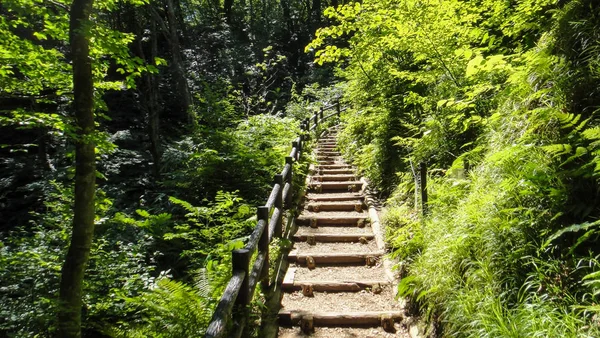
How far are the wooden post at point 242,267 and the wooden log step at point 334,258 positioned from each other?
7.58 ft

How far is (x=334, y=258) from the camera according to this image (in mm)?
6027

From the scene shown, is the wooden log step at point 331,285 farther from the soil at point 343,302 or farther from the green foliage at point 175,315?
the green foliage at point 175,315

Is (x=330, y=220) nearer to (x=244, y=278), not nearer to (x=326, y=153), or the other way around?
(x=244, y=278)

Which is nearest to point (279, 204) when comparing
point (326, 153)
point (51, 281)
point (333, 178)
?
point (51, 281)

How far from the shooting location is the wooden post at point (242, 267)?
11.7 feet

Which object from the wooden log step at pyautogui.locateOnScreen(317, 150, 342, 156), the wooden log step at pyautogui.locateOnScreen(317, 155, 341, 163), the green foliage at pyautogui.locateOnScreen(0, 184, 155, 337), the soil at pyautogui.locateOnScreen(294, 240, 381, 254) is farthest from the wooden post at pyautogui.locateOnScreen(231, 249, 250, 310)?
the wooden log step at pyautogui.locateOnScreen(317, 150, 342, 156)

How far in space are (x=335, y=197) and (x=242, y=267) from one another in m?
5.26

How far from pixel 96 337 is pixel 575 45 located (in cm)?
671

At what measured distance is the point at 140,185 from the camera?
1202 centimetres

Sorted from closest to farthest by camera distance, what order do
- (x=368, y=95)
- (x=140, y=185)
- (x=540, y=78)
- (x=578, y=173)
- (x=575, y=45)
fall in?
(x=578, y=173)
(x=575, y=45)
(x=540, y=78)
(x=368, y=95)
(x=140, y=185)

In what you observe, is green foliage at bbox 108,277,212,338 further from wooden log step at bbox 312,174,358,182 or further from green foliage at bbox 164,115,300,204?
wooden log step at bbox 312,174,358,182

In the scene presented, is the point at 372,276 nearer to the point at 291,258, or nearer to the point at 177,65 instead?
the point at 291,258

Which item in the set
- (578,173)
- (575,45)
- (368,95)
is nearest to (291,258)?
(578,173)

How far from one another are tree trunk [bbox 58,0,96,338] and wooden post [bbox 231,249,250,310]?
162 cm
